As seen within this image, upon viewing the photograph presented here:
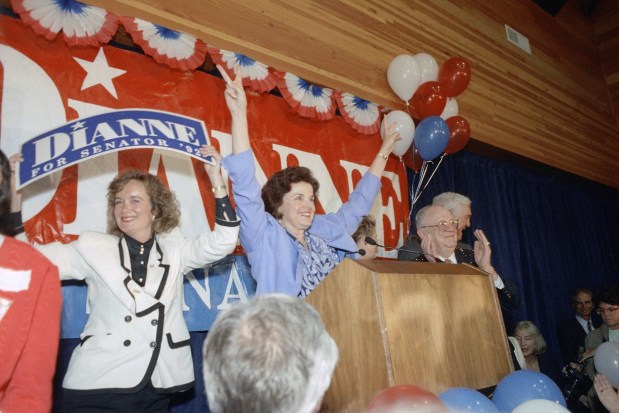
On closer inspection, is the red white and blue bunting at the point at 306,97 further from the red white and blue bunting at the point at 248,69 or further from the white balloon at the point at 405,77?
the white balloon at the point at 405,77

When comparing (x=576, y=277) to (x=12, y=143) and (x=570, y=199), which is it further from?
(x=12, y=143)

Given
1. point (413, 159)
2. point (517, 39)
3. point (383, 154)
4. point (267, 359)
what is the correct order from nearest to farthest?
point (267, 359) < point (383, 154) < point (413, 159) < point (517, 39)

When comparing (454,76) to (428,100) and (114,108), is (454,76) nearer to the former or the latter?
(428,100)

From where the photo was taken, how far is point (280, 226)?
2.03 m

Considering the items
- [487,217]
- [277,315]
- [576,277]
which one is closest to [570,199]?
[576,277]

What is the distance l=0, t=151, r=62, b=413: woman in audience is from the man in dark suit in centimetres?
428

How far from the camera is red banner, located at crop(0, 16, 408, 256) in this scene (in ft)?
6.27

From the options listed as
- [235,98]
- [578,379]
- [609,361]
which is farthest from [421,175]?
[235,98]

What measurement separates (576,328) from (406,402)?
13.4 ft

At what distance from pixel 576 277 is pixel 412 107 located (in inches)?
132

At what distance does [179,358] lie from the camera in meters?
1.64

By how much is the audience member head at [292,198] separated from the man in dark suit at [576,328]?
3.34 meters

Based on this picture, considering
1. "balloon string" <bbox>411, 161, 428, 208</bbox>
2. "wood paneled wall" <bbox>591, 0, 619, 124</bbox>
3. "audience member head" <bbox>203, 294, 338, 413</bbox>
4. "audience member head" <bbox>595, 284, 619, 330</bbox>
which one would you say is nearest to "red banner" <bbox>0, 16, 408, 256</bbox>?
"balloon string" <bbox>411, 161, 428, 208</bbox>

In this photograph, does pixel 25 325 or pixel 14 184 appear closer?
pixel 25 325
